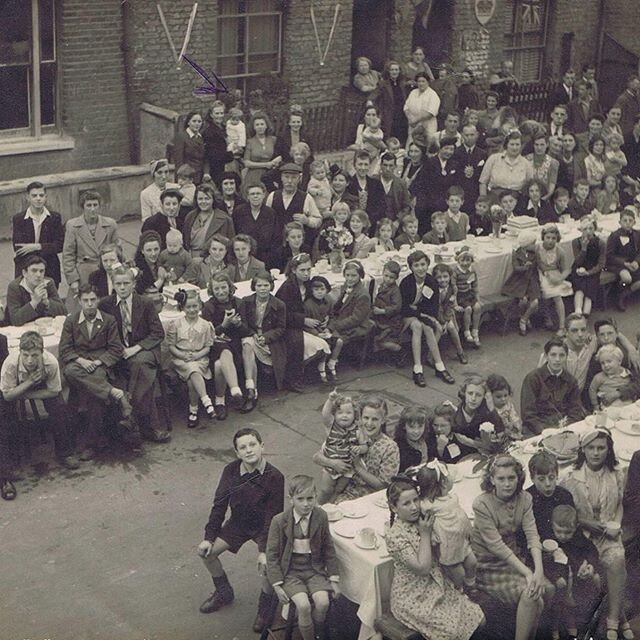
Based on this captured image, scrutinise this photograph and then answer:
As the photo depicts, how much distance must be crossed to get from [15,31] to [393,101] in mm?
5426

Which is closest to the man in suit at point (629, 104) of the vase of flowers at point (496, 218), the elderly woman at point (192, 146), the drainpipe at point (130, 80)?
the vase of flowers at point (496, 218)

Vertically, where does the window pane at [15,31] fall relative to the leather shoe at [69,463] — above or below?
above

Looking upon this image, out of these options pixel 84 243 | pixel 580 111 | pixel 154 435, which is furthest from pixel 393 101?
pixel 154 435

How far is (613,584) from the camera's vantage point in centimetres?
804

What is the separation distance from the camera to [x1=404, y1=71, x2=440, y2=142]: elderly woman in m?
17.6

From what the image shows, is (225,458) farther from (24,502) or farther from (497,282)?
(497,282)

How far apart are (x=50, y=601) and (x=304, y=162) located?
7588 millimetres

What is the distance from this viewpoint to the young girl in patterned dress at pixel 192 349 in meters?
10.7

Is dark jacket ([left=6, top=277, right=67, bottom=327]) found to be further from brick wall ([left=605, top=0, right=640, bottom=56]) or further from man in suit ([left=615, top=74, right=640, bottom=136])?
brick wall ([left=605, top=0, right=640, bottom=56])

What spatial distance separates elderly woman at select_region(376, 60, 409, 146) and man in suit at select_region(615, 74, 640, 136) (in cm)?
368

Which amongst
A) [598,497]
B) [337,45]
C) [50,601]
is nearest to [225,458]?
[50,601]

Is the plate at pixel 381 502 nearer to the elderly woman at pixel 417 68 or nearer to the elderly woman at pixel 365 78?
the elderly woman at pixel 365 78

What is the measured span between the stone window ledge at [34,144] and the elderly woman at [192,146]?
195 cm

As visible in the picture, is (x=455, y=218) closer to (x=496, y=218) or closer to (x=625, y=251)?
(x=496, y=218)
